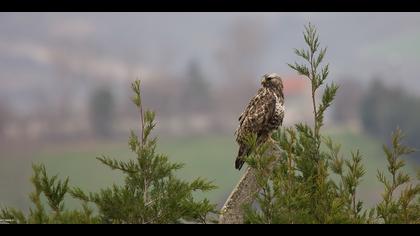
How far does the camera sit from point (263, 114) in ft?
33.5

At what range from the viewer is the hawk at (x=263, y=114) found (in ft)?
33.3

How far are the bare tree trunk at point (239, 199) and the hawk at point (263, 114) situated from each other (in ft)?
6.04

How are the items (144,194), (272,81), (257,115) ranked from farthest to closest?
(272,81), (257,115), (144,194)

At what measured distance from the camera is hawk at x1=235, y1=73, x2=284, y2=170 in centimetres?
1016

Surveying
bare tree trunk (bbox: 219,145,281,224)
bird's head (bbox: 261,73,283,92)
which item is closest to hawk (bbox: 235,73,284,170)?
bird's head (bbox: 261,73,283,92)

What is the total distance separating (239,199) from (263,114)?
2.76m

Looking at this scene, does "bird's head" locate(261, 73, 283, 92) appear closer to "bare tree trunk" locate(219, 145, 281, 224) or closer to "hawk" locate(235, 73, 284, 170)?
"hawk" locate(235, 73, 284, 170)

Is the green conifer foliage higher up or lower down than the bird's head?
lower down

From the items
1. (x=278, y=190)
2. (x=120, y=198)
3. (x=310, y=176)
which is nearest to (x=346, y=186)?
(x=310, y=176)

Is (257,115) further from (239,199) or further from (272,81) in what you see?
(239,199)

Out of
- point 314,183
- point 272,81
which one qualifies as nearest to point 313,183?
point 314,183

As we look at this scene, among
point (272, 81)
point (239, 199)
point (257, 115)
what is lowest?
point (239, 199)

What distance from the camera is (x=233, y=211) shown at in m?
7.84

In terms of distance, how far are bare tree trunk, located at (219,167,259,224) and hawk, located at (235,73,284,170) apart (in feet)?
6.04
